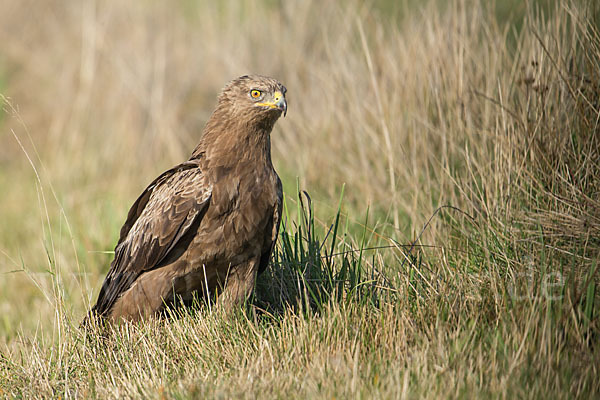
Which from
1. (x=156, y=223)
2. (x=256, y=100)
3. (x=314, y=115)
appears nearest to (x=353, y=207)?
(x=314, y=115)

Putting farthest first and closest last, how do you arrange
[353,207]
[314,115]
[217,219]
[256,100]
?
1. [314,115]
2. [353,207]
3. [256,100]
4. [217,219]

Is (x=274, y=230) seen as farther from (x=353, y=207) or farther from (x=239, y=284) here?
(x=353, y=207)

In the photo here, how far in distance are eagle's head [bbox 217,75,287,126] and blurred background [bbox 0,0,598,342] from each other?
1.17 metres

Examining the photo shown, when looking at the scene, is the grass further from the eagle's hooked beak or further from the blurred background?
the eagle's hooked beak

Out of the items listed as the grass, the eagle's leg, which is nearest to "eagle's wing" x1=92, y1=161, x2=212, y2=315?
the grass

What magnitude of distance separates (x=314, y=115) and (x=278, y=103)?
2893mm

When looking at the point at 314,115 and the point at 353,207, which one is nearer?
the point at 353,207

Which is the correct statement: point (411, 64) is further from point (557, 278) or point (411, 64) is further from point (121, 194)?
Result: point (121, 194)

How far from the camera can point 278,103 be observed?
13.5ft

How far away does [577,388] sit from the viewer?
281 cm

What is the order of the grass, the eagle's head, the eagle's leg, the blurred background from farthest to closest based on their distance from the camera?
the blurred background
the eagle's head
the eagle's leg
the grass

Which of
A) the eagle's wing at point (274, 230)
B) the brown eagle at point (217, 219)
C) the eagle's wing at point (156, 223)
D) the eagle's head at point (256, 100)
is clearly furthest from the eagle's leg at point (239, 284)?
the eagle's head at point (256, 100)

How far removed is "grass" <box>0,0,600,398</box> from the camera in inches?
122

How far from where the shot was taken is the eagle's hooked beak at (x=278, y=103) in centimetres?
409
